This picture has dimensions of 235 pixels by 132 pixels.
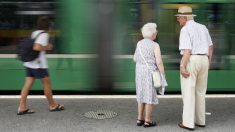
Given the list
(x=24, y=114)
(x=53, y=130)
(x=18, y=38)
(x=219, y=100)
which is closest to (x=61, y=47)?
(x=18, y=38)

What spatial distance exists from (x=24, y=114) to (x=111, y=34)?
7.44 ft

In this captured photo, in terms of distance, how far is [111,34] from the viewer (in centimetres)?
796

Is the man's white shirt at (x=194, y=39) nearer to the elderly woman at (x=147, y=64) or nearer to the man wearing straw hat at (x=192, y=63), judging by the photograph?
the man wearing straw hat at (x=192, y=63)

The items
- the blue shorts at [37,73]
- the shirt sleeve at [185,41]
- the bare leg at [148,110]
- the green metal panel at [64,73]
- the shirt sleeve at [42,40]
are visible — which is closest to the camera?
the shirt sleeve at [185,41]

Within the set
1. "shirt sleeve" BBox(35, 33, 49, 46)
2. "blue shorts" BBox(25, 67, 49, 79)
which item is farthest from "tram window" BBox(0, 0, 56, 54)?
"blue shorts" BBox(25, 67, 49, 79)

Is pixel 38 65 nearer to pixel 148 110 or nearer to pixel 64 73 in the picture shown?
pixel 64 73

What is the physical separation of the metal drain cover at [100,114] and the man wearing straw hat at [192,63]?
1.24 m

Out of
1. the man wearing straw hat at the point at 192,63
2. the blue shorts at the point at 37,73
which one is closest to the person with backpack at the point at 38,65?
the blue shorts at the point at 37,73

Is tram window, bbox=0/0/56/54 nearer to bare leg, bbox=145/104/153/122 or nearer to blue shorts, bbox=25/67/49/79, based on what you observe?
blue shorts, bbox=25/67/49/79

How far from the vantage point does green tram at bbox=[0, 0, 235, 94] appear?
7875 millimetres

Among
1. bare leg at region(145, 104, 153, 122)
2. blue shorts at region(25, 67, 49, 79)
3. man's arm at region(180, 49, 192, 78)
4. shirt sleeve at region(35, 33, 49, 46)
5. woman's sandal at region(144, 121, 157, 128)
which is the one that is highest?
shirt sleeve at region(35, 33, 49, 46)

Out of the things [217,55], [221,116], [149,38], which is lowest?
[221,116]

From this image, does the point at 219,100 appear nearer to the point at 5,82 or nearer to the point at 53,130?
the point at 53,130

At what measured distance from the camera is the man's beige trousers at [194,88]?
5723 mm
